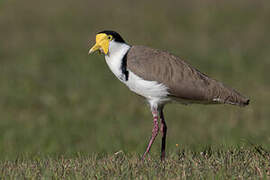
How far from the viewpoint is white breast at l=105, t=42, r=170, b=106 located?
574 cm

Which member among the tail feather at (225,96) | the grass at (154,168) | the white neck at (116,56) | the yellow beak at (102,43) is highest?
the yellow beak at (102,43)

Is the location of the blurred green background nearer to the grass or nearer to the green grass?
the green grass

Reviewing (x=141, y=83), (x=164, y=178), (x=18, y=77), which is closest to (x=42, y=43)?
(x=18, y=77)

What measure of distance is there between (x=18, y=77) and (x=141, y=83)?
753 centimetres

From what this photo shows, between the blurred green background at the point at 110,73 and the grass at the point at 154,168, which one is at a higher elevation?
the blurred green background at the point at 110,73

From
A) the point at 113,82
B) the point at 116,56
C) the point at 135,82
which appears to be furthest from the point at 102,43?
the point at 113,82

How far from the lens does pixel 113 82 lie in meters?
12.9

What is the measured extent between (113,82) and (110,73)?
1.86ft

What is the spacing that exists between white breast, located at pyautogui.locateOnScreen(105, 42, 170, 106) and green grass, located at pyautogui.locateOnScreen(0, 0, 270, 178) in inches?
24.8

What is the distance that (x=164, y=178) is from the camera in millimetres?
4660

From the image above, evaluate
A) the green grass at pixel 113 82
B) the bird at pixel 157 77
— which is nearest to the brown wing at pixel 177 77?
the bird at pixel 157 77

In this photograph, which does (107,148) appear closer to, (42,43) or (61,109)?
(61,109)

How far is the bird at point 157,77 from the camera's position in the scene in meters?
5.75

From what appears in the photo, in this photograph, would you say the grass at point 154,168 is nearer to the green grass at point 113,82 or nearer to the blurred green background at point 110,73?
the green grass at point 113,82
